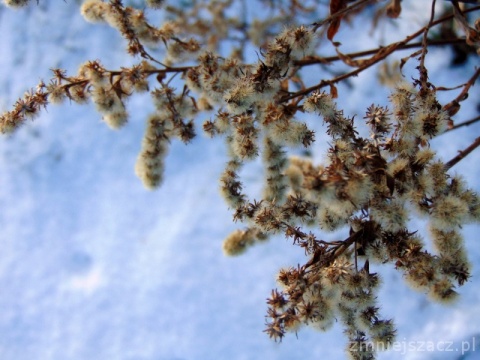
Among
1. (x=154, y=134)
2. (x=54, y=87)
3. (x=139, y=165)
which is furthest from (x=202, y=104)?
(x=54, y=87)

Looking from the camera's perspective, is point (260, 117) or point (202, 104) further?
point (202, 104)

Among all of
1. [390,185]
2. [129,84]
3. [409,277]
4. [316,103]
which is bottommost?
[409,277]

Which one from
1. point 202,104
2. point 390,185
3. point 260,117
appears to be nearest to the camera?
point 390,185

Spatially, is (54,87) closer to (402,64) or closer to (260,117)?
(260,117)

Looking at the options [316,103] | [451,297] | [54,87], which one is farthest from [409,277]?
[54,87]

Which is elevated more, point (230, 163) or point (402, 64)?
point (402, 64)

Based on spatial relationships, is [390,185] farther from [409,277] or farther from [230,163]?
[230,163]

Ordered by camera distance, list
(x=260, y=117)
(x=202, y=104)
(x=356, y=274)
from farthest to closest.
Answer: (x=202, y=104) → (x=260, y=117) → (x=356, y=274)
